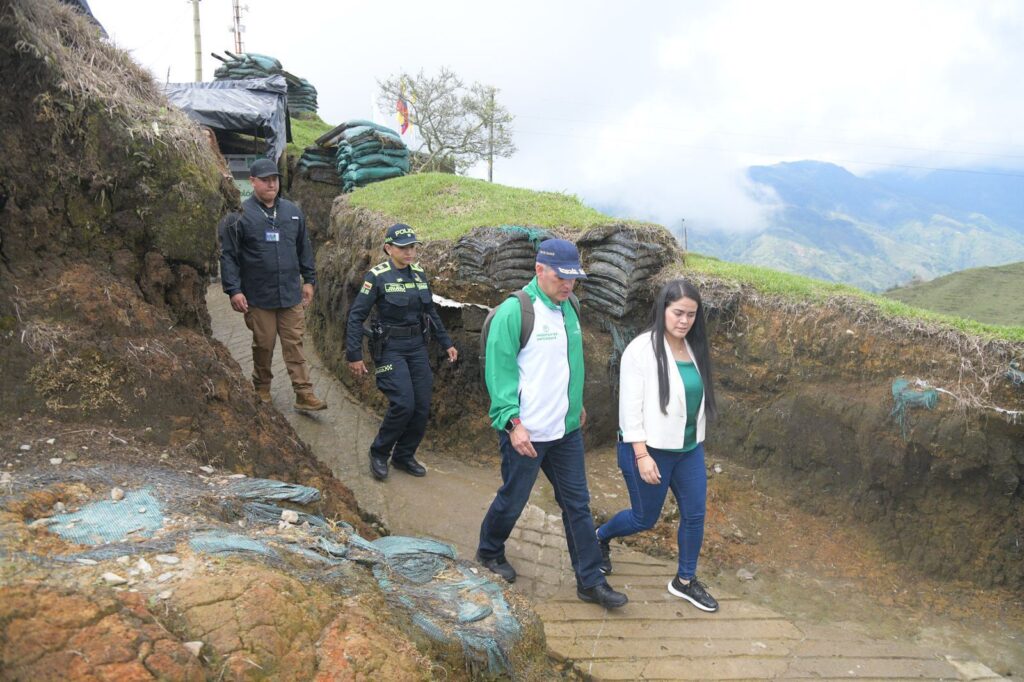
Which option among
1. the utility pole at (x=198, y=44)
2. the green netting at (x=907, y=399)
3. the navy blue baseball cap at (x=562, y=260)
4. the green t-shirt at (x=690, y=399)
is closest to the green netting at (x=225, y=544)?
the navy blue baseball cap at (x=562, y=260)

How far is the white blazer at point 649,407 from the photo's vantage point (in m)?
3.66

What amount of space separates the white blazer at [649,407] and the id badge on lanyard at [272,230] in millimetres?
3190

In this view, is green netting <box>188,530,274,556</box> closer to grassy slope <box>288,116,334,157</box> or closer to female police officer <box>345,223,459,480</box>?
female police officer <box>345,223,459,480</box>

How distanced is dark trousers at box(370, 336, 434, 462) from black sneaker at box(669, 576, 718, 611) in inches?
89.4

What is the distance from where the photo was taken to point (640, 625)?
384 centimetres

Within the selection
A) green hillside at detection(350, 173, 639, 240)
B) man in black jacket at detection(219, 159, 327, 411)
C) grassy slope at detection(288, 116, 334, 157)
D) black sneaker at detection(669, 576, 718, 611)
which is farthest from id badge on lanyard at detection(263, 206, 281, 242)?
grassy slope at detection(288, 116, 334, 157)

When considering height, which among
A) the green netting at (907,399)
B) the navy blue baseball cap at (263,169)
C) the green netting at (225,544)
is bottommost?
the green netting at (225,544)

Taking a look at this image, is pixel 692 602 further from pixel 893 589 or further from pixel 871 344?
pixel 871 344

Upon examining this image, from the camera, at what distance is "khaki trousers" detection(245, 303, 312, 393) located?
554 centimetres

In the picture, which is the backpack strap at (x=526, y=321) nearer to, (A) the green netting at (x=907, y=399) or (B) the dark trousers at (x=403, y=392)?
(B) the dark trousers at (x=403, y=392)

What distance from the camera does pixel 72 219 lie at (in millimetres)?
3707

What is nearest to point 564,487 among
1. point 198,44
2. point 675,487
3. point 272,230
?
point 675,487

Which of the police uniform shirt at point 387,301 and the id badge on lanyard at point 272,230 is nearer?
the police uniform shirt at point 387,301

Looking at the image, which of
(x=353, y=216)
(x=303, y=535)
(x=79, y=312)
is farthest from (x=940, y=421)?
(x=353, y=216)
